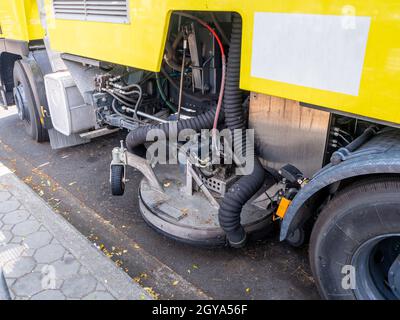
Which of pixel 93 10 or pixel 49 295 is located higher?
pixel 93 10

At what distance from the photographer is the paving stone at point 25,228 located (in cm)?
269

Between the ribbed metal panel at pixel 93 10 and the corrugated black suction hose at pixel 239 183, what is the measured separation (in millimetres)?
785

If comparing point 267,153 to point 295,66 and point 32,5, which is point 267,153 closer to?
point 295,66

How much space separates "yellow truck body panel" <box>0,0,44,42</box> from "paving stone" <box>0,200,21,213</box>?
1711 mm

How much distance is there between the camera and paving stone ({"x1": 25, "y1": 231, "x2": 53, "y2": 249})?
256 centimetres

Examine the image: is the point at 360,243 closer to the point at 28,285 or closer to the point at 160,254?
the point at 160,254

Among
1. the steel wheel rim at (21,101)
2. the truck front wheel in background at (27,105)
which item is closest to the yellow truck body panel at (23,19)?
the truck front wheel in background at (27,105)

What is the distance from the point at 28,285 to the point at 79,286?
1.03ft

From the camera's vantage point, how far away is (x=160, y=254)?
2.53 meters

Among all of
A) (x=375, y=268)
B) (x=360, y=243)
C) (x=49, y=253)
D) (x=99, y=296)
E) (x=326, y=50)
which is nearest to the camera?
Result: (x=326, y=50)

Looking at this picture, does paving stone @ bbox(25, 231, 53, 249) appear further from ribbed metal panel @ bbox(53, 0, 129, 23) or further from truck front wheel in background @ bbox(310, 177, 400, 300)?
truck front wheel in background @ bbox(310, 177, 400, 300)

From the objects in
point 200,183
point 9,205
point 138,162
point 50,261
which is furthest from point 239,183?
point 9,205

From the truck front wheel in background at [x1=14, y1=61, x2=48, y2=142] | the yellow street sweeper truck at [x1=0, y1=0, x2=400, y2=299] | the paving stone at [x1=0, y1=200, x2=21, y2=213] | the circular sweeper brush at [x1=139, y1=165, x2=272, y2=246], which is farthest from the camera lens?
the truck front wheel in background at [x1=14, y1=61, x2=48, y2=142]

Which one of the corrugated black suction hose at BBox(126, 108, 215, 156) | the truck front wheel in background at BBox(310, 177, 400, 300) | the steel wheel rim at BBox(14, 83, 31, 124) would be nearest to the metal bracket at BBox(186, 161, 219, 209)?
the corrugated black suction hose at BBox(126, 108, 215, 156)
